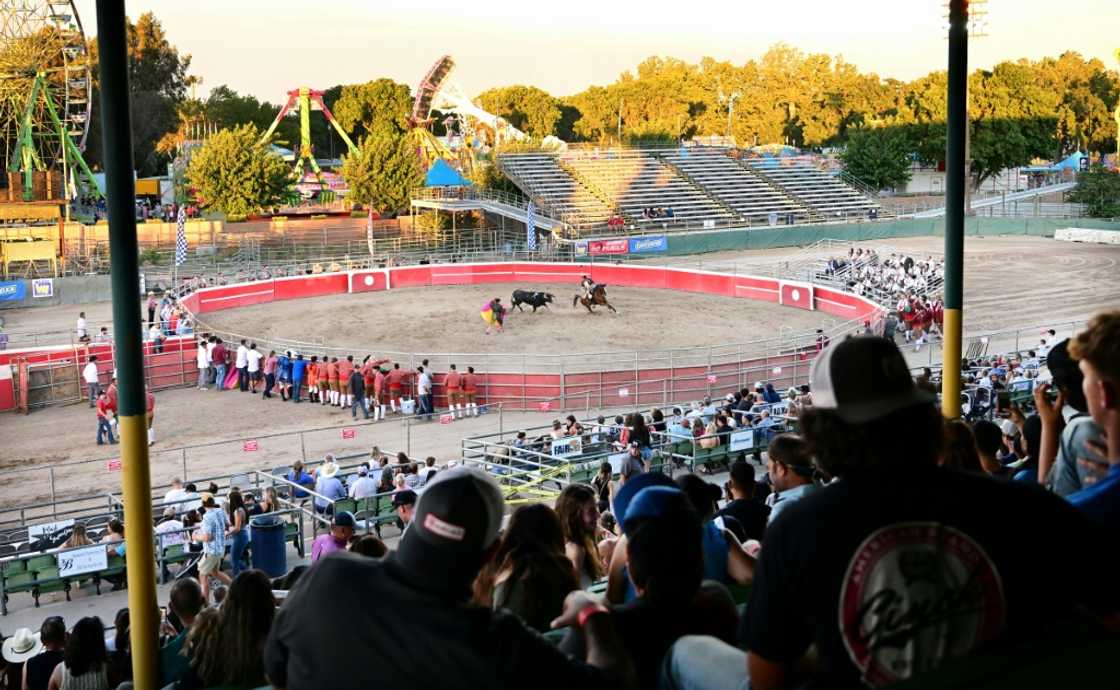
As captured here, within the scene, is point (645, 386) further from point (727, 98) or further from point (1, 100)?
point (727, 98)

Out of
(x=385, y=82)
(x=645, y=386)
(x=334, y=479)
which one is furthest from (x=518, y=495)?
(x=385, y=82)

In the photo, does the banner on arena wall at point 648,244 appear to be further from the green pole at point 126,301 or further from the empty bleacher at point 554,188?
the green pole at point 126,301

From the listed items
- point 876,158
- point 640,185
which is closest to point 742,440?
point 640,185

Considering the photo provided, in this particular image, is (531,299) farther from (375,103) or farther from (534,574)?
(375,103)

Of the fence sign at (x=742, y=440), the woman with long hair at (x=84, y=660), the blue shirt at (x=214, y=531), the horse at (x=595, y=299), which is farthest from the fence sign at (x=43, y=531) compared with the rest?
the horse at (x=595, y=299)

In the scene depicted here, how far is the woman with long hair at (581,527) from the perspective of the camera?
605cm

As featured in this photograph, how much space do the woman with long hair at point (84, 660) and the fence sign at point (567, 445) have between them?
11.4 metres

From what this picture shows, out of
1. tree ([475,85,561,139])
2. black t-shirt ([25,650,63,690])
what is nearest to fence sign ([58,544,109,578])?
black t-shirt ([25,650,63,690])

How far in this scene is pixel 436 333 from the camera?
3512 centimetres

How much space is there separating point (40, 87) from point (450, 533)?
66444mm

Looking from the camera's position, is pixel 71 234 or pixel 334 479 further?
pixel 71 234

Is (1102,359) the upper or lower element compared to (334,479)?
upper

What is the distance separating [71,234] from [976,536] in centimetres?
6128

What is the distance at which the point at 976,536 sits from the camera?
8.18ft
